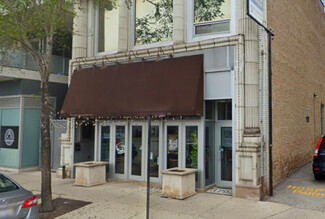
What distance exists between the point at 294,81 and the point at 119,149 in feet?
24.2

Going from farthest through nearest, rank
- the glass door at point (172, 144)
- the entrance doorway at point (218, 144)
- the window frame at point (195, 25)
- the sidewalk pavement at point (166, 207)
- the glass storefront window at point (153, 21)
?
1. the glass storefront window at point (153, 21)
2. the glass door at point (172, 144)
3. the entrance doorway at point (218, 144)
4. the window frame at point (195, 25)
5. the sidewalk pavement at point (166, 207)

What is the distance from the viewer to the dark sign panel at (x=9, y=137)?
47.3 feet

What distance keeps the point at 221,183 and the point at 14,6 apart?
334 inches

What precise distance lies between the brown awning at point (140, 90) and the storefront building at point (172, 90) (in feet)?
0.11

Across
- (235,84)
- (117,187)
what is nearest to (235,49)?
(235,84)

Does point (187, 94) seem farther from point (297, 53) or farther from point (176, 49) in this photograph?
point (297, 53)

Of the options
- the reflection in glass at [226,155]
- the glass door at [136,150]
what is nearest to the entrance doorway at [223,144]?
the reflection in glass at [226,155]

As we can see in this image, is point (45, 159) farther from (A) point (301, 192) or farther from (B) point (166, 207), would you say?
(A) point (301, 192)

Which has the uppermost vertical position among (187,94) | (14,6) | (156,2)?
(156,2)

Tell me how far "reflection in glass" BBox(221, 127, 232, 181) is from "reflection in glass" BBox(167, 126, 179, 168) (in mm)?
1560

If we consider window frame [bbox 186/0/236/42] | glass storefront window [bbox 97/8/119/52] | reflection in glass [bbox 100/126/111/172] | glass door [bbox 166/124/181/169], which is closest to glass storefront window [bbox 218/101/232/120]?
glass door [bbox 166/124/181/169]

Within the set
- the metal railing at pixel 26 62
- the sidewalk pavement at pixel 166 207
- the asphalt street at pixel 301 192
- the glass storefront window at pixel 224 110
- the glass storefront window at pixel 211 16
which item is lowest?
the sidewalk pavement at pixel 166 207

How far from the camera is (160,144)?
10.6m

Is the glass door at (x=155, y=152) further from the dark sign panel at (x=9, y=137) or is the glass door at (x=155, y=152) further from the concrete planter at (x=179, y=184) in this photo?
the dark sign panel at (x=9, y=137)
